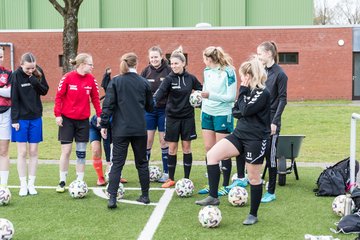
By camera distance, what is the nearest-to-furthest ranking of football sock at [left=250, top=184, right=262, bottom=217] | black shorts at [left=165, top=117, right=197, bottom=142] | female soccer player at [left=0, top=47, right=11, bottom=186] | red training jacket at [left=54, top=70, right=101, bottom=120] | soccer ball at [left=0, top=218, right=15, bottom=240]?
soccer ball at [left=0, top=218, right=15, bottom=240] → football sock at [left=250, top=184, right=262, bottom=217] → female soccer player at [left=0, top=47, right=11, bottom=186] → red training jacket at [left=54, top=70, right=101, bottom=120] → black shorts at [left=165, top=117, right=197, bottom=142]

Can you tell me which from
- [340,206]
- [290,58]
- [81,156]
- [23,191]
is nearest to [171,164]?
[81,156]

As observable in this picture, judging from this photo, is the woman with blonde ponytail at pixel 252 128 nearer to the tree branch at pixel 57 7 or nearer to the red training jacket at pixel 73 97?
the red training jacket at pixel 73 97

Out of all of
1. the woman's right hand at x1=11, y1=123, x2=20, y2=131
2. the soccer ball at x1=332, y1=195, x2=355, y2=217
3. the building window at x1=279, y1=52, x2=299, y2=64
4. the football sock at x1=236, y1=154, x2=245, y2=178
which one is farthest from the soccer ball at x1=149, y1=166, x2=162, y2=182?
the building window at x1=279, y1=52, x2=299, y2=64

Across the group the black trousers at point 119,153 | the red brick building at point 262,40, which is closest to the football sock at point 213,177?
the black trousers at point 119,153

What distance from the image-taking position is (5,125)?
7664mm

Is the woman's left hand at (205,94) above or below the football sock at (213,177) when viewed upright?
above

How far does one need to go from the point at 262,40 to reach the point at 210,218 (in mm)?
25608

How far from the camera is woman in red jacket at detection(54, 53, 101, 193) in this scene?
7727 millimetres

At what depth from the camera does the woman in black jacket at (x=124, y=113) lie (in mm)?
6863

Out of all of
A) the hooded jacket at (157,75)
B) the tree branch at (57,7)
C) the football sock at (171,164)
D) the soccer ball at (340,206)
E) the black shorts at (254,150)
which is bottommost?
the soccer ball at (340,206)

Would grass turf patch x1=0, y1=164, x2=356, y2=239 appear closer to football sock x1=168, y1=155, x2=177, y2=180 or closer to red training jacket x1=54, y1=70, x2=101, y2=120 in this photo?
football sock x1=168, y1=155, x2=177, y2=180

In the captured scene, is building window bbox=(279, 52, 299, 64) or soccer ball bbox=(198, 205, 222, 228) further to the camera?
building window bbox=(279, 52, 299, 64)

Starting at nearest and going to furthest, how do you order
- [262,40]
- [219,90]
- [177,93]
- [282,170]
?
[219,90]
[177,93]
[282,170]
[262,40]

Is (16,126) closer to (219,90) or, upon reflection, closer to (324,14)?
(219,90)
